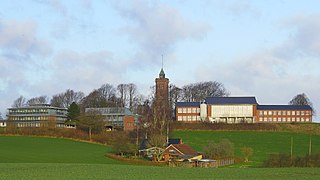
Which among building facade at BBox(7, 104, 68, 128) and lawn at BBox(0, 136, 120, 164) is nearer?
lawn at BBox(0, 136, 120, 164)

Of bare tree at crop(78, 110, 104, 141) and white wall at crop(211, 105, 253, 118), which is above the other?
white wall at crop(211, 105, 253, 118)

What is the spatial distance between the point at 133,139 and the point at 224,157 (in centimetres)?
1943

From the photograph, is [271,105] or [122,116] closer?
[122,116]

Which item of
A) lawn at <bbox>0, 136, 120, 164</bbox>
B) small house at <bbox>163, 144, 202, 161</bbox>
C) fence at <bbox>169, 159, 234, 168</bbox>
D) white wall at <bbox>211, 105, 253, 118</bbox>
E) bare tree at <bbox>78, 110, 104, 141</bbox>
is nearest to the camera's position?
fence at <bbox>169, 159, 234, 168</bbox>

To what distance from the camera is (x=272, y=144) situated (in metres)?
98.9

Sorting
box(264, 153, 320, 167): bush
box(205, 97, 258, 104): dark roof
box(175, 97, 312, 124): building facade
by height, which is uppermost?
box(205, 97, 258, 104): dark roof

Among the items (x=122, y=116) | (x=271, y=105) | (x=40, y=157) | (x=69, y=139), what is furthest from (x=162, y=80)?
(x=40, y=157)

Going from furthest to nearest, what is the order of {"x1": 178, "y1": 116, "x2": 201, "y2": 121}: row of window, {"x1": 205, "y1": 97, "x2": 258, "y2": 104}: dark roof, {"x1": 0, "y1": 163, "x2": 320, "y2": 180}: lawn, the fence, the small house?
{"x1": 178, "y1": 116, "x2": 201, "y2": 121}: row of window < {"x1": 205, "y1": 97, "x2": 258, "y2": 104}: dark roof < the small house < the fence < {"x1": 0, "y1": 163, "x2": 320, "y2": 180}: lawn

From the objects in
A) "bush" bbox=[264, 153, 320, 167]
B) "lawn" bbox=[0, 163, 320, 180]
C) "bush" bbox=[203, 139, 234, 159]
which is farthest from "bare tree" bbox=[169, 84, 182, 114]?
"lawn" bbox=[0, 163, 320, 180]

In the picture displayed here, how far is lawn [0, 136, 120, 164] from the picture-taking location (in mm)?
66062

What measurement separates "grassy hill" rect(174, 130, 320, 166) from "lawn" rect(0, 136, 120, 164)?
811 inches

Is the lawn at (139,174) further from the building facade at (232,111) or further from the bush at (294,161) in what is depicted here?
the building facade at (232,111)

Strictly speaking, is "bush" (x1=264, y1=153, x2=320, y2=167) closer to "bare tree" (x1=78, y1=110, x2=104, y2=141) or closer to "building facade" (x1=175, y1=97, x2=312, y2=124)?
"bare tree" (x1=78, y1=110, x2=104, y2=141)

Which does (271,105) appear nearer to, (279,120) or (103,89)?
(279,120)
